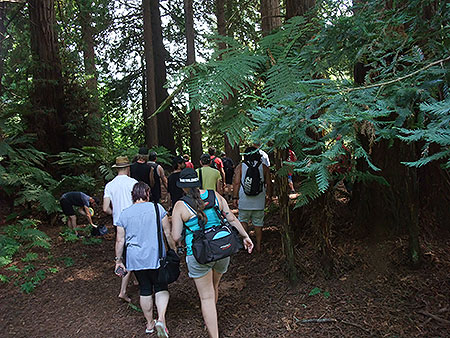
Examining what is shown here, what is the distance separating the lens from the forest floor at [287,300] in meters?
4.16

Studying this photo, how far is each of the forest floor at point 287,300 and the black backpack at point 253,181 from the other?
1.04 metres

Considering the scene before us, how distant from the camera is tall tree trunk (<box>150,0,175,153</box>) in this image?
17.2 meters

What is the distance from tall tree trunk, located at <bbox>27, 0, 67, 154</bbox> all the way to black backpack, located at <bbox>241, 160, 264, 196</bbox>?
6.99 meters

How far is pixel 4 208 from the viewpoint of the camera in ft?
30.9

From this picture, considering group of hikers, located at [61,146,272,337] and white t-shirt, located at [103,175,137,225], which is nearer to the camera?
group of hikers, located at [61,146,272,337]

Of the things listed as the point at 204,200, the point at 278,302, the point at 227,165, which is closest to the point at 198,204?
the point at 204,200

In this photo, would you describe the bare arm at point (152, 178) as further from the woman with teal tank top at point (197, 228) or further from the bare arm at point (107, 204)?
the woman with teal tank top at point (197, 228)

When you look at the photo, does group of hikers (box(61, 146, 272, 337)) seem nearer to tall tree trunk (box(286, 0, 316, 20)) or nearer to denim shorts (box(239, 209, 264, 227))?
denim shorts (box(239, 209, 264, 227))

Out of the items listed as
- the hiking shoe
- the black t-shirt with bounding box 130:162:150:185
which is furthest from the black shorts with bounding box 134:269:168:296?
the black t-shirt with bounding box 130:162:150:185

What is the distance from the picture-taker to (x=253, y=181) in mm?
6371

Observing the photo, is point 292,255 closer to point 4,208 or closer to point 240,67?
point 240,67

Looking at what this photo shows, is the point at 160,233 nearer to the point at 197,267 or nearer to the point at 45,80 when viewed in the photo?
the point at 197,267

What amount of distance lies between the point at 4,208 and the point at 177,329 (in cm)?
687

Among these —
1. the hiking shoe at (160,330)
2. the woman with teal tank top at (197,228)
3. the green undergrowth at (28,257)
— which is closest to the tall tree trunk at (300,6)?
the woman with teal tank top at (197,228)
